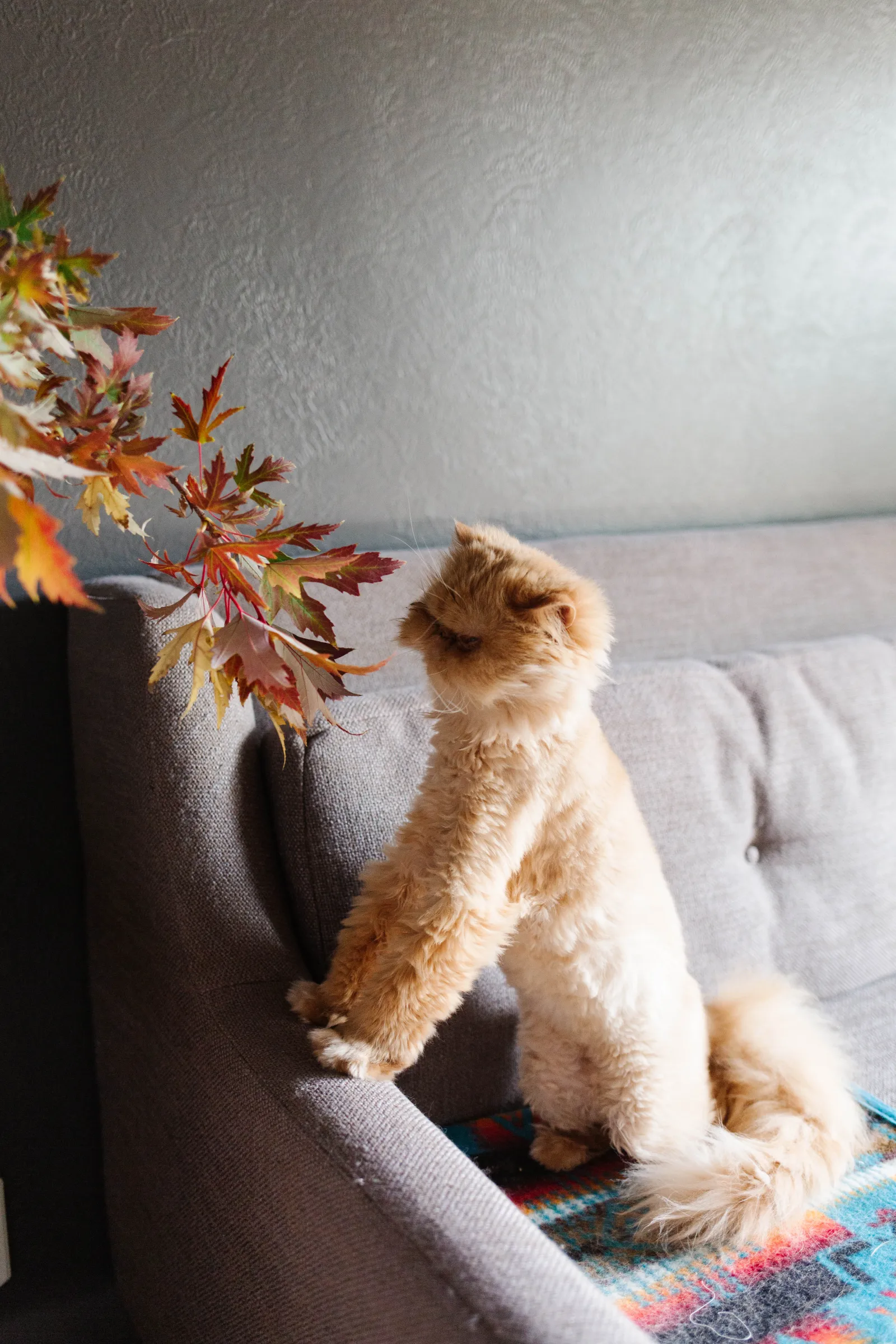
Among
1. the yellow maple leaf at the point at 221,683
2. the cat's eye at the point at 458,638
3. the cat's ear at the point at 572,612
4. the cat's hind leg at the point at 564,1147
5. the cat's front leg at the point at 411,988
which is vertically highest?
the cat's ear at the point at 572,612

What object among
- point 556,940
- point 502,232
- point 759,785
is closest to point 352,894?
point 556,940

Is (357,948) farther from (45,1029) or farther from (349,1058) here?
(45,1029)

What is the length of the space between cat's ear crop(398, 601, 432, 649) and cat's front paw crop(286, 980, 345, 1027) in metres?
0.33

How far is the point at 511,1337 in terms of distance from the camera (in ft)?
1.81

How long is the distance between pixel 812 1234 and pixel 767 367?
4.28 feet

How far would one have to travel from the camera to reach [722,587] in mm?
1504

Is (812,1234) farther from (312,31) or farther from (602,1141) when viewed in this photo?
(312,31)

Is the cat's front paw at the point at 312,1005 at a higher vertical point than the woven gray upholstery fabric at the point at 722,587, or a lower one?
lower

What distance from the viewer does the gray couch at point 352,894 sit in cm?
69

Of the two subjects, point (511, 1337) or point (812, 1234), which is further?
point (812, 1234)

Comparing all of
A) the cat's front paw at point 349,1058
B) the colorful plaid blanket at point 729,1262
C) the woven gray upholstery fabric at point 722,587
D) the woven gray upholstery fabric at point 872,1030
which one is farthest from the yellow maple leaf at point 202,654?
the woven gray upholstery fabric at point 872,1030

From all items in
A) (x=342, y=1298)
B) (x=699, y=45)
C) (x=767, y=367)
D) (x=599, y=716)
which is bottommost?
(x=342, y=1298)

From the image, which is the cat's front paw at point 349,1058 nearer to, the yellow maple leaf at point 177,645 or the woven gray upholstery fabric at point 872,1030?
the yellow maple leaf at point 177,645

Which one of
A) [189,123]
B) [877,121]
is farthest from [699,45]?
[189,123]
